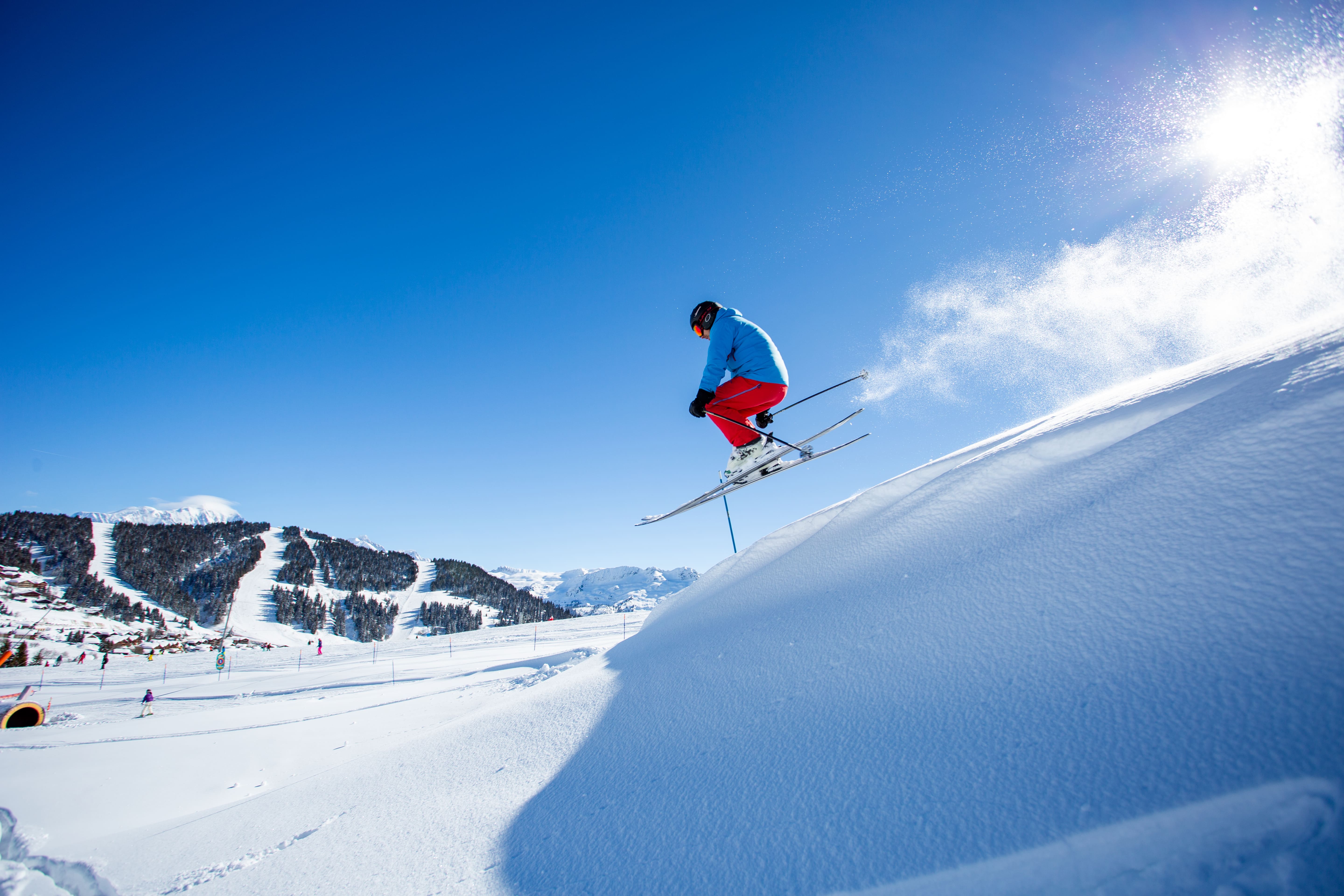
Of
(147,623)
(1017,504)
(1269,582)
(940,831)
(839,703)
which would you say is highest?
(147,623)

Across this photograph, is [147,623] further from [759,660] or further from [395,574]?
[759,660]

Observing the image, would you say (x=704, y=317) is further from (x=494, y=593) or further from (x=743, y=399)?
(x=494, y=593)

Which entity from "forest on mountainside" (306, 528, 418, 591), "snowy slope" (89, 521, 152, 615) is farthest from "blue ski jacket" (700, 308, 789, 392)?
"forest on mountainside" (306, 528, 418, 591)

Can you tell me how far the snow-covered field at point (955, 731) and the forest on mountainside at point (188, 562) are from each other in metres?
105

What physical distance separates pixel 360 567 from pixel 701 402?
129502 mm

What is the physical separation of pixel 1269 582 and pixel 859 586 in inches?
57.8

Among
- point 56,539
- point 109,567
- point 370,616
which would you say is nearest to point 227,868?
point 370,616

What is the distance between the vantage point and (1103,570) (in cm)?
169

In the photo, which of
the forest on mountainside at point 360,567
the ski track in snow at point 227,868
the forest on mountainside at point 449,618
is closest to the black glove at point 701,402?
the ski track in snow at point 227,868

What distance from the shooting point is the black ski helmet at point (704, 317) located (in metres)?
5.20

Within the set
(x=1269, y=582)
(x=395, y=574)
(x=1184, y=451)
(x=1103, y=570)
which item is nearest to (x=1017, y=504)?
(x=1184, y=451)

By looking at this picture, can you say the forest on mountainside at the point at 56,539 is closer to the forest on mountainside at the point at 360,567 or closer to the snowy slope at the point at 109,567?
the snowy slope at the point at 109,567

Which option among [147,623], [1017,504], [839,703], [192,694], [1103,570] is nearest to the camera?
[1103,570]

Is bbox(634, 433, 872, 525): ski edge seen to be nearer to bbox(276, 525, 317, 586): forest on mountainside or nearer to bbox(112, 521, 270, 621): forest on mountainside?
bbox(112, 521, 270, 621): forest on mountainside
